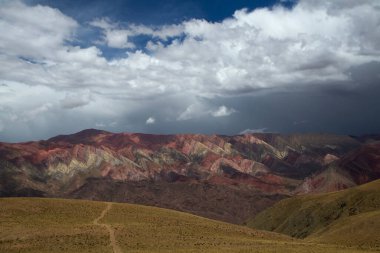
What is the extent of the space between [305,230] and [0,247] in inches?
4303

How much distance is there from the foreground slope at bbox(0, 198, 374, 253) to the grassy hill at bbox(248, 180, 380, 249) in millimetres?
15473

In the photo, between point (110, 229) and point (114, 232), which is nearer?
point (114, 232)

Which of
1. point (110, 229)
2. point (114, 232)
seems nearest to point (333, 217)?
point (110, 229)

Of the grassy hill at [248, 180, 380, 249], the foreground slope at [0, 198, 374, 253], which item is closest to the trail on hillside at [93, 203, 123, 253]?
the foreground slope at [0, 198, 374, 253]

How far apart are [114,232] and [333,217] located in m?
88.8

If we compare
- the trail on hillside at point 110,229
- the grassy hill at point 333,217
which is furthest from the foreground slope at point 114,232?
the grassy hill at point 333,217

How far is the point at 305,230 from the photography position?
15525cm

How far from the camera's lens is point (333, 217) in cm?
14725

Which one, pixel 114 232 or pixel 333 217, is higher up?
pixel 114 232

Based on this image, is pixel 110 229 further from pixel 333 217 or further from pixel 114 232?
pixel 333 217

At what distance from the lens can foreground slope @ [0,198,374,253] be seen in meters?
70.9

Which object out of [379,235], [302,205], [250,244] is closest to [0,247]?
[250,244]

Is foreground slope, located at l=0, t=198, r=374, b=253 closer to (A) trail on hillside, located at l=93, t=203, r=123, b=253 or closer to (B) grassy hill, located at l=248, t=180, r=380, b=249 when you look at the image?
(A) trail on hillside, located at l=93, t=203, r=123, b=253

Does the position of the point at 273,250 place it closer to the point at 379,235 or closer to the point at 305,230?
the point at 379,235
